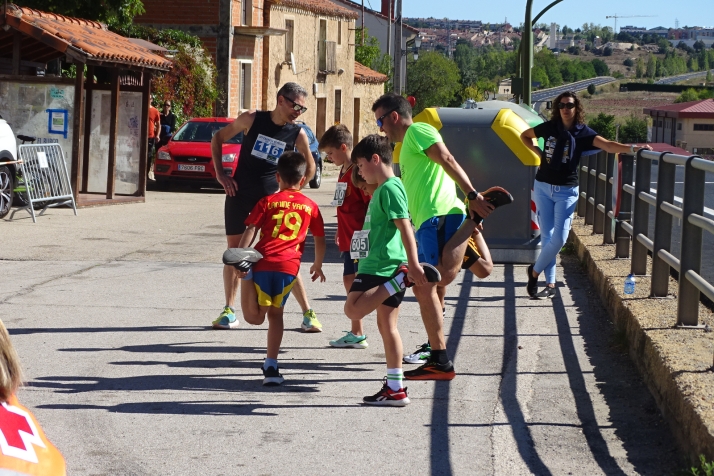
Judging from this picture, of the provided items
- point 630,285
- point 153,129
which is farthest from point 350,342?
point 153,129

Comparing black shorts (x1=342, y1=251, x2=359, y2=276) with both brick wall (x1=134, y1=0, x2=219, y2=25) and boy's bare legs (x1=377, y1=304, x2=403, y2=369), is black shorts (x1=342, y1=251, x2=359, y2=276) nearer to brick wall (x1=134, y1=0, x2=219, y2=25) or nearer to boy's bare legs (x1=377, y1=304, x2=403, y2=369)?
boy's bare legs (x1=377, y1=304, x2=403, y2=369)

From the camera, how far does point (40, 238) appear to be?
13156 mm

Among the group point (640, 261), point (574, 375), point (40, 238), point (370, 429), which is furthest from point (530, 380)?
point (40, 238)

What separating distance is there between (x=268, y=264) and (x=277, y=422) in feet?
3.60

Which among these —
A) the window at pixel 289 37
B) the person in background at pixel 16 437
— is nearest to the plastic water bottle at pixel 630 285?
the person in background at pixel 16 437

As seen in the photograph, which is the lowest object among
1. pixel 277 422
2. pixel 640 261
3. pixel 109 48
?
pixel 277 422

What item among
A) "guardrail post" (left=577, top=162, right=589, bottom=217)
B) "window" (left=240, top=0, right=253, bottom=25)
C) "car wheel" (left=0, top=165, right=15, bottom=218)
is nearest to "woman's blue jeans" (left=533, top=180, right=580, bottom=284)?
"guardrail post" (left=577, top=162, right=589, bottom=217)

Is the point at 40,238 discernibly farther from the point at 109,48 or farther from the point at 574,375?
the point at 574,375

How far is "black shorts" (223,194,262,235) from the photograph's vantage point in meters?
7.98

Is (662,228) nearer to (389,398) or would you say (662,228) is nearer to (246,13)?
(389,398)

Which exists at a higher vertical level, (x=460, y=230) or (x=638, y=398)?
(x=460, y=230)

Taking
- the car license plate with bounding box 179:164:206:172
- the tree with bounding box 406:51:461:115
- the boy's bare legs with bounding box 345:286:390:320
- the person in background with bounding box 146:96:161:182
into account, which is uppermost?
the tree with bounding box 406:51:461:115

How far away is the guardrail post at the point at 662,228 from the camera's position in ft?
24.8

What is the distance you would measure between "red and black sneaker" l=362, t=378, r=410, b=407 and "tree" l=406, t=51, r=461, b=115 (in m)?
70.1
